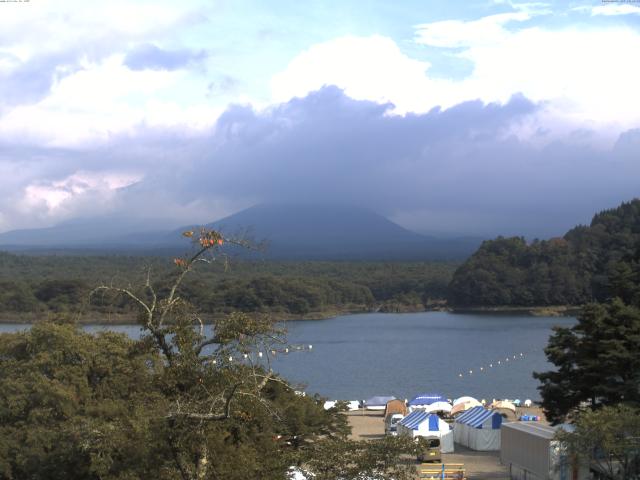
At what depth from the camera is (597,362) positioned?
58.8 ft

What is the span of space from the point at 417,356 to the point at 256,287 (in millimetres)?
29571

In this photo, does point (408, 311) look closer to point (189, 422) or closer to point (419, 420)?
point (419, 420)

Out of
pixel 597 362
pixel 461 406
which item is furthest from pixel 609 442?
pixel 461 406

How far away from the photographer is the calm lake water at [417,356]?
38250 millimetres

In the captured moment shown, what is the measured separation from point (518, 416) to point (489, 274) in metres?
64.8

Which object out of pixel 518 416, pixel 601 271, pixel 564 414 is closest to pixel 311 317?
pixel 601 271

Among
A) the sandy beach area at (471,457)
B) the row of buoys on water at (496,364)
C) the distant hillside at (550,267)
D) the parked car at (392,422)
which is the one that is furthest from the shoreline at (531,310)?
the parked car at (392,422)

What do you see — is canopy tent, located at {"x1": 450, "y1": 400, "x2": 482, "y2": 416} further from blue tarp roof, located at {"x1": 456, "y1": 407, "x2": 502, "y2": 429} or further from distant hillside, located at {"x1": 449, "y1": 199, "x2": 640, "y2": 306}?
distant hillside, located at {"x1": 449, "y1": 199, "x2": 640, "y2": 306}

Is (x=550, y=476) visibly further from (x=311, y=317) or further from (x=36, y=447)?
(x=311, y=317)

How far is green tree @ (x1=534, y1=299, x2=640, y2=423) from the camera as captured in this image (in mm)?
17578

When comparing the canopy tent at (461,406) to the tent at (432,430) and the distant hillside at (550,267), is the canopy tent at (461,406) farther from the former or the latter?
the distant hillside at (550,267)

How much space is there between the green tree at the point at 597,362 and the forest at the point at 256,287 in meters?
35.5

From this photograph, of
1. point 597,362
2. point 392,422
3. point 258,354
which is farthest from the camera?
point 392,422

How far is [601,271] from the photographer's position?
87750 millimetres
